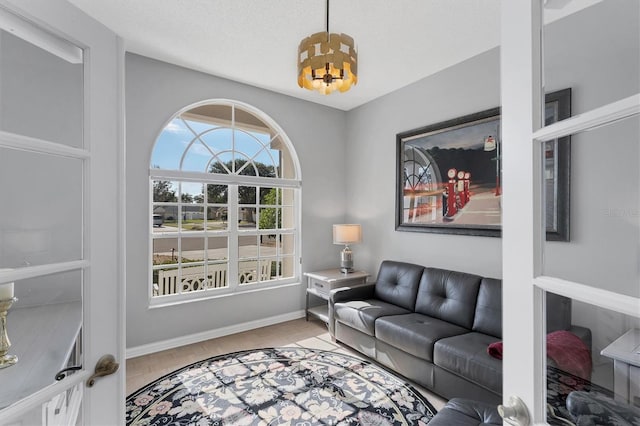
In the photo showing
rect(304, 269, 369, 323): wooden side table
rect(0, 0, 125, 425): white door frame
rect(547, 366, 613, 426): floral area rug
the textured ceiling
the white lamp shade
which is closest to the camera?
rect(547, 366, 613, 426): floral area rug

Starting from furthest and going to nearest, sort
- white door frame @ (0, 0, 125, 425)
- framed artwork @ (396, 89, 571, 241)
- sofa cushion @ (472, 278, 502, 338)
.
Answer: framed artwork @ (396, 89, 571, 241), sofa cushion @ (472, 278, 502, 338), white door frame @ (0, 0, 125, 425)

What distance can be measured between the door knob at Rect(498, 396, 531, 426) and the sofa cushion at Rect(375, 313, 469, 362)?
177 cm

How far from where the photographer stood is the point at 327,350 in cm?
316

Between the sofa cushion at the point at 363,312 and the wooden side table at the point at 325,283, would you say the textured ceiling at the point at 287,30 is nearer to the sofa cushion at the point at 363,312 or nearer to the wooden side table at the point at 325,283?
the wooden side table at the point at 325,283

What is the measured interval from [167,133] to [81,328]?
290cm

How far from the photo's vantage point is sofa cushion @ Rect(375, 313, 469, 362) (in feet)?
7.84

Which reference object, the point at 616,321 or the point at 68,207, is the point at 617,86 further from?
the point at 68,207

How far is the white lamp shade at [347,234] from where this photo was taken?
397 cm

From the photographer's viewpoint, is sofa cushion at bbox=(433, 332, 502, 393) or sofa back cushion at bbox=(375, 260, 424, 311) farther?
sofa back cushion at bbox=(375, 260, 424, 311)

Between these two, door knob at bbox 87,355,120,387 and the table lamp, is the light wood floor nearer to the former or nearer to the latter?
the table lamp

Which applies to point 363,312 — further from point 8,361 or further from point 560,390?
point 8,361

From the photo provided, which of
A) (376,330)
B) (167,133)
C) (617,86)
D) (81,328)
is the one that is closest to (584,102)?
(617,86)

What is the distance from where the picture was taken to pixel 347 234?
13.0 ft

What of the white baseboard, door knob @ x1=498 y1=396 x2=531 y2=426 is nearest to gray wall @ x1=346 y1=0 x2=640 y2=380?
door knob @ x1=498 y1=396 x2=531 y2=426
